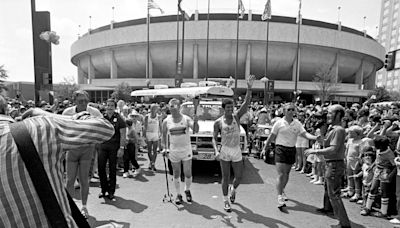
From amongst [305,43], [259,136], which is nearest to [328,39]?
[305,43]

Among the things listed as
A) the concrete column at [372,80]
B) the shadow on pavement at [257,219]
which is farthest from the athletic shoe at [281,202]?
the concrete column at [372,80]

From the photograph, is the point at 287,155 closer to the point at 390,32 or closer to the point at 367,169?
the point at 367,169

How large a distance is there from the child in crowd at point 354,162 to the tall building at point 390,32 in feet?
341

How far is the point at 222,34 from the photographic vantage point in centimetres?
4606

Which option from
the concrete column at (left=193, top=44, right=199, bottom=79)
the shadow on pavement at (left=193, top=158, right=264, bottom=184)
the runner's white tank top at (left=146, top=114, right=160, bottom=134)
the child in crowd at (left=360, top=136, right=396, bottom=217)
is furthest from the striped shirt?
the concrete column at (left=193, top=44, right=199, bottom=79)

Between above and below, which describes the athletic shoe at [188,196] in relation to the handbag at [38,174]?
below

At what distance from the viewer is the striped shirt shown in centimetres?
122

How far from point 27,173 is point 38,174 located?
1.9 inches

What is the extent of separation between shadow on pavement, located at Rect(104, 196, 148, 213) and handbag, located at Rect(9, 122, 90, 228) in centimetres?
395

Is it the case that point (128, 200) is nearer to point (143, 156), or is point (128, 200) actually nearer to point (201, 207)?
point (201, 207)

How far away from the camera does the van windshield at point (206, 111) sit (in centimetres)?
842

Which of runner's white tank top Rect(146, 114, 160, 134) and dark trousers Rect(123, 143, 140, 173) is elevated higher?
runner's white tank top Rect(146, 114, 160, 134)

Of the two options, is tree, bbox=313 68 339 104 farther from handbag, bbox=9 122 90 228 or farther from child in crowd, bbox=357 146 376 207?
handbag, bbox=9 122 90 228

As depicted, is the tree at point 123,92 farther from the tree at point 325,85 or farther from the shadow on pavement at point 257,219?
the shadow on pavement at point 257,219
